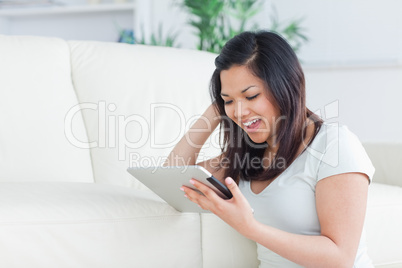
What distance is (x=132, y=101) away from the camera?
2.10 meters

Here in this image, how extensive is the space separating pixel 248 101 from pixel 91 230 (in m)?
0.53

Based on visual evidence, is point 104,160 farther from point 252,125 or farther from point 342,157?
point 342,157

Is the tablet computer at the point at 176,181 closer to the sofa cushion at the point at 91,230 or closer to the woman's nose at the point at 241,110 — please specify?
the sofa cushion at the point at 91,230

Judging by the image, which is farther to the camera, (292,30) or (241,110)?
(292,30)

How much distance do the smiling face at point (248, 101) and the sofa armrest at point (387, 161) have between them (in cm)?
90

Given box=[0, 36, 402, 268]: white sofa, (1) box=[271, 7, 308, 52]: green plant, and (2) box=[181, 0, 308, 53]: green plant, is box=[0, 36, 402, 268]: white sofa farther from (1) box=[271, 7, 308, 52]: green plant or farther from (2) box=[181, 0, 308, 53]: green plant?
(1) box=[271, 7, 308, 52]: green plant

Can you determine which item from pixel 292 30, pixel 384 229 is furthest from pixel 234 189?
pixel 292 30

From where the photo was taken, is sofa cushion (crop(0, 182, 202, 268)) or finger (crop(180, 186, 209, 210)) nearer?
finger (crop(180, 186, 209, 210))

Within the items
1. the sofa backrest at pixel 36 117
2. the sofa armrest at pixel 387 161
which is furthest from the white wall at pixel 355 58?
the sofa backrest at pixel 36 117

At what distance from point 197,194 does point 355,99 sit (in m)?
2.47

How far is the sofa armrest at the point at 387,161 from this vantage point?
80.7 inches

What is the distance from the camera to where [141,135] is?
6.75ft

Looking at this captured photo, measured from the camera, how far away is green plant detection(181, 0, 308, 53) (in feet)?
10.9

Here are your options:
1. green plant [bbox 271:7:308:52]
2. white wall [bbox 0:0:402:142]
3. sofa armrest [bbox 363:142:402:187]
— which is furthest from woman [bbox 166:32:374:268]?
white wall [bbox 0:0:402:142]
